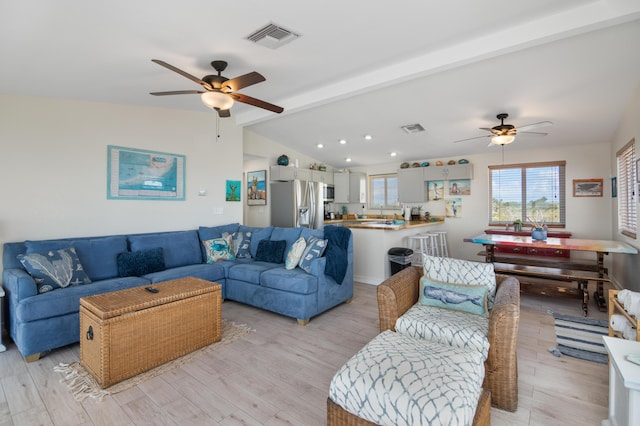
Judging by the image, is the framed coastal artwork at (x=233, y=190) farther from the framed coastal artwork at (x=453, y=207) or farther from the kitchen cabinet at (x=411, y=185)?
the framed coastal artwork at (x=453, y=207)

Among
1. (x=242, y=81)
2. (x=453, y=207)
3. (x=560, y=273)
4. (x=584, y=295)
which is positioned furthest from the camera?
(x=453, y=207)

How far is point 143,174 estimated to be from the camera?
421cm

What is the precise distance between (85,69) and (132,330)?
2.51 meters

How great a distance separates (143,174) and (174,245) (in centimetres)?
108

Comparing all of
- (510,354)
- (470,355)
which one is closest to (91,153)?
(470,355)

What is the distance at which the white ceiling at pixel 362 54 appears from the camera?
232 centimetres

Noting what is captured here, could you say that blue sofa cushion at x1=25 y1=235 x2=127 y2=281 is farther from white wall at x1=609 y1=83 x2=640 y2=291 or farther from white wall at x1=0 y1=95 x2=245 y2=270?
white wall at x1=609 y1=83 x2=640 y2=291

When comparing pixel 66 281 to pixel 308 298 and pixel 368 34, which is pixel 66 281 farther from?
pixel 368 34

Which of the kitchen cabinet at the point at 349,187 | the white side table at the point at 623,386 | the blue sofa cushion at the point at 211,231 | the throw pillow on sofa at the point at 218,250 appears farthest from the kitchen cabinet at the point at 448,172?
the white side table at the point at 623,386

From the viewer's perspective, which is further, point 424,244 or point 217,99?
point 424,244

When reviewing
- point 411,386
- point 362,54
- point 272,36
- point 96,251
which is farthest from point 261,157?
point 411,386

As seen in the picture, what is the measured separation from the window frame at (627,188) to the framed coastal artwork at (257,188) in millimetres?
5722

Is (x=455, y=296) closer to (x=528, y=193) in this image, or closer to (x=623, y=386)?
(x=623, y=386)

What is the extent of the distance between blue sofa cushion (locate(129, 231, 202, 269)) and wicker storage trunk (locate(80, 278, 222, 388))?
121 cm
